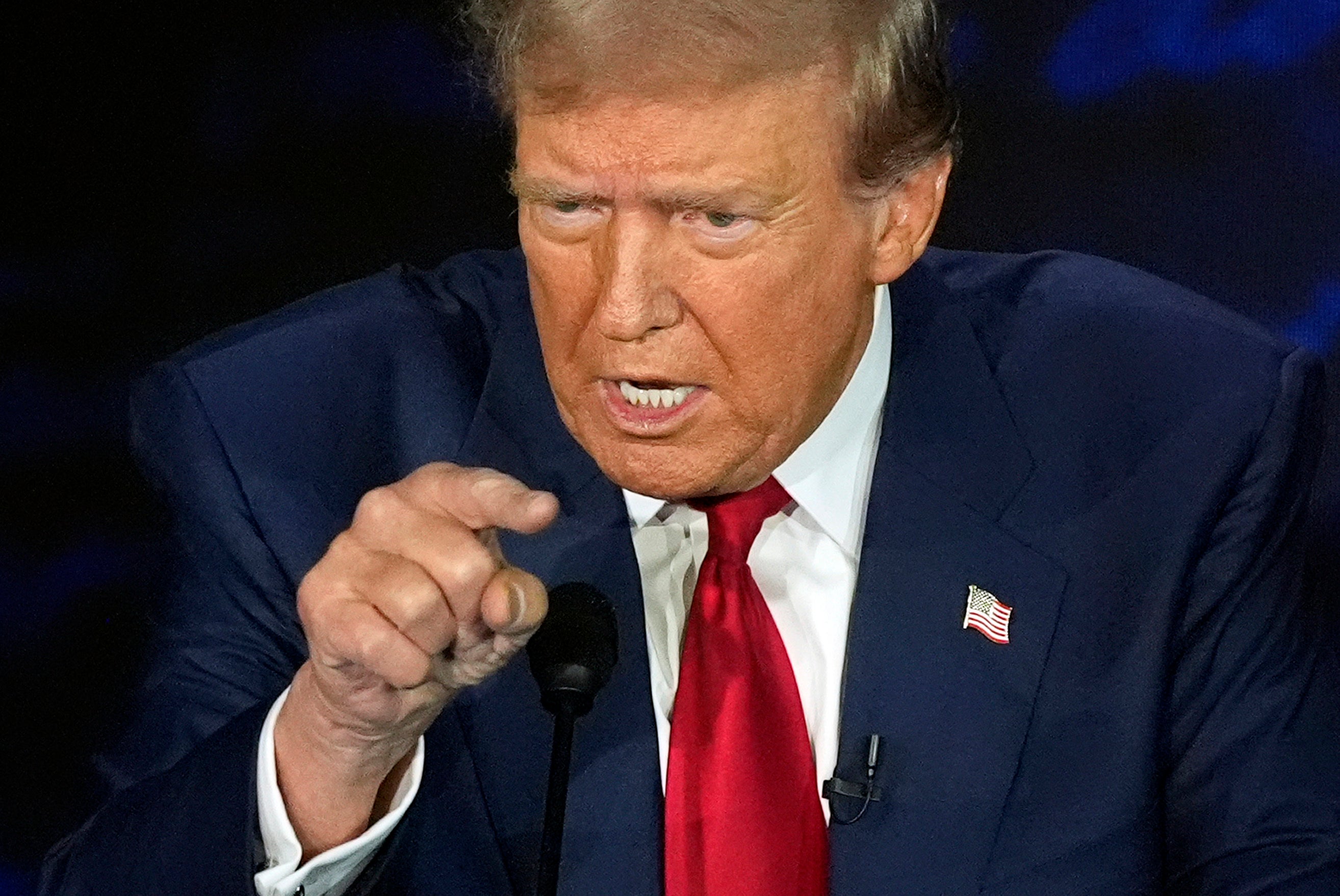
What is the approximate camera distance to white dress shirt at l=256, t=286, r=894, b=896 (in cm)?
200

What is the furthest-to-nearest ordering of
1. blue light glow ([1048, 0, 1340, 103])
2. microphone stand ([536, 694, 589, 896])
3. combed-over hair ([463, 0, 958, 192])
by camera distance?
blue light glow ([1048, 0, 1340, 103]), combed-over hair ([463, 0, 958, 192]), microphone stand ([536, 694, 589, 896])

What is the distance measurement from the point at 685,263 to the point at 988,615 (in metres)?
0.52

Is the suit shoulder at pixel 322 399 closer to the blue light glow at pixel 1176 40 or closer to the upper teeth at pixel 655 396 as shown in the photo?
the upper teeth at pixel 655 396

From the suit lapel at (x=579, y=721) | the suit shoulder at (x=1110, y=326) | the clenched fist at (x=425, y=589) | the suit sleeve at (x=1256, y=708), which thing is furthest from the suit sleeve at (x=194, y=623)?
the suit sleeve at (x=1256, y=708)

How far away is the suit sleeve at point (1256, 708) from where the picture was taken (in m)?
1.97

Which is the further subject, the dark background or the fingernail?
the dark background

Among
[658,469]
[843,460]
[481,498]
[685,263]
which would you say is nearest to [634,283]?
[685,263]

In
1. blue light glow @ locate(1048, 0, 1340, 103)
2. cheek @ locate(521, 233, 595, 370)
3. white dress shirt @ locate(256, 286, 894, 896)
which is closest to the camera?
cheek @ locate(521, 233, 595, 370)

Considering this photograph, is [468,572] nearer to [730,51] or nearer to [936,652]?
[730,51]

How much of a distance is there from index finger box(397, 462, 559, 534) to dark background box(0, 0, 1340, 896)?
0.66 meters

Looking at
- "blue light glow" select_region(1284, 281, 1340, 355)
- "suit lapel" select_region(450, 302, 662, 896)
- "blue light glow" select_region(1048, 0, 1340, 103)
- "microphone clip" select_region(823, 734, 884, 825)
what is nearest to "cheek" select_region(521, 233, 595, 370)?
"suit lapel" select_region(450, 302, 662, 896)

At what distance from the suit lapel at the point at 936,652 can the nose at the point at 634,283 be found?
0.41 metres

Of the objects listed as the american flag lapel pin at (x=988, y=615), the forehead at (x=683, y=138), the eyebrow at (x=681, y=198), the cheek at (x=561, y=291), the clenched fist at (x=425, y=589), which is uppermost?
the forehead at (x=683, y=138)

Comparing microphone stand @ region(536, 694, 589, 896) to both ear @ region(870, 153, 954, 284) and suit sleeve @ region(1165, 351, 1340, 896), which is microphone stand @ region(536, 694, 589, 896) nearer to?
Answer: ear @ region(870, 153, 954, 284)
